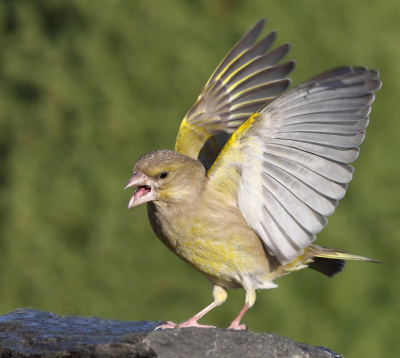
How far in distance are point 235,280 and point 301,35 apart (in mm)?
4890

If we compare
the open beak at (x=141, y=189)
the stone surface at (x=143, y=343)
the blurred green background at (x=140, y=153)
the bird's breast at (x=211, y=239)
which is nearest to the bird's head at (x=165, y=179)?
the open beak at (x=141, y=189)

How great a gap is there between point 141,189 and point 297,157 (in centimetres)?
112

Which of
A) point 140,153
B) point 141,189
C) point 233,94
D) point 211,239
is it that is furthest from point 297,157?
point 140,153

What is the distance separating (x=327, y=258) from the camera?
4516mm

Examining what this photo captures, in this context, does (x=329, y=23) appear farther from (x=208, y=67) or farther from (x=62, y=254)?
(x=62, y=254)

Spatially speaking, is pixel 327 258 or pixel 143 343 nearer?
pixel 143 343

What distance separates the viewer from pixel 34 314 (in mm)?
4387

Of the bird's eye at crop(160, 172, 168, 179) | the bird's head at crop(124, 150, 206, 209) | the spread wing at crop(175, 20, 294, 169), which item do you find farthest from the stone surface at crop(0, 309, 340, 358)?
the spread wing at crop(175, 20, 294, 169)

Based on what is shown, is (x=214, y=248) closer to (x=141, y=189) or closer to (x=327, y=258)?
(x=141, y=189)

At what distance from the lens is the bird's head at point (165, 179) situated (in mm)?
3920

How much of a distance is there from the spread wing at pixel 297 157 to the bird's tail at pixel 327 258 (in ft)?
1.44

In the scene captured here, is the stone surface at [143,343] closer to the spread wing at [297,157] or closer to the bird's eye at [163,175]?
the spread wing at [297,157]

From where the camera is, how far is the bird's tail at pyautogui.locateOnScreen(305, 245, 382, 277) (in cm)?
435

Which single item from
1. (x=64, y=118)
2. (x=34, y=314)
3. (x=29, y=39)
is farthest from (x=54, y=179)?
(x=34, y=314)
